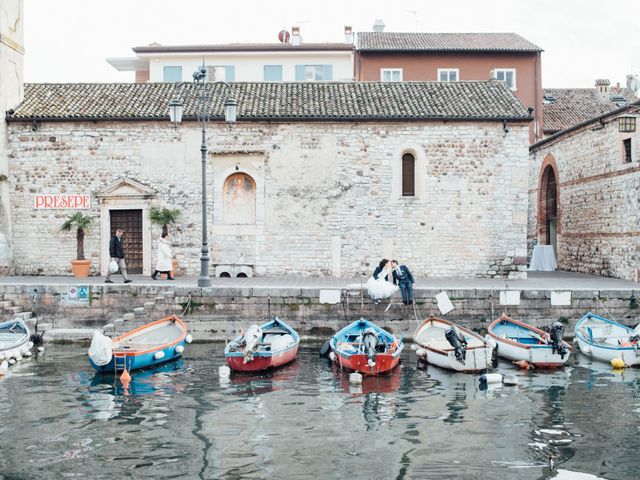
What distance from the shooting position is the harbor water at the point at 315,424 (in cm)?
1068

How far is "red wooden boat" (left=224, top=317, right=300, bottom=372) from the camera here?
17.5m

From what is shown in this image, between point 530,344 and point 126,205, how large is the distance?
15.6 meters

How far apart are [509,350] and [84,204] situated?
648 inches

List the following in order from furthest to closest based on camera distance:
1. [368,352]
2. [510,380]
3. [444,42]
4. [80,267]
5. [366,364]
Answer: [444,42]
[80,267]
[368,352]
[366,364]
[510,380]

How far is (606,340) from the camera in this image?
1995 cm

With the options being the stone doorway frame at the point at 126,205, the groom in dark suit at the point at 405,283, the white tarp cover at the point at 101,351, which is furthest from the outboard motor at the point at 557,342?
the stone doorway frame at the point at 126,205

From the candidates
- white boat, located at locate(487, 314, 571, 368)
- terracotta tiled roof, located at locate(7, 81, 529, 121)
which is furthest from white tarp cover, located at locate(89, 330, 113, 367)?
terracotta tiled roof, located at locate(7, 81, 529, 121)

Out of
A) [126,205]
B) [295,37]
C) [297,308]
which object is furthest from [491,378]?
[295,37]

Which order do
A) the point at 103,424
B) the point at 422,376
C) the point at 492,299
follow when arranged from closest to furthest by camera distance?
the point at 103,424 < the point at 422,376 < the point at 492,299

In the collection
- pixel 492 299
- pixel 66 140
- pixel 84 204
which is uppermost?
pixel 66 140

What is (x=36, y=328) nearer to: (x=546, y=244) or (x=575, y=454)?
(x=575, y=454)

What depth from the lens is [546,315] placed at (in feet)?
72.8

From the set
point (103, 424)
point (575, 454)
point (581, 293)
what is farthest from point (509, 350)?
point (103, 424)

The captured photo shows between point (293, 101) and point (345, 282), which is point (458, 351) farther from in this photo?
point (293, 101)
